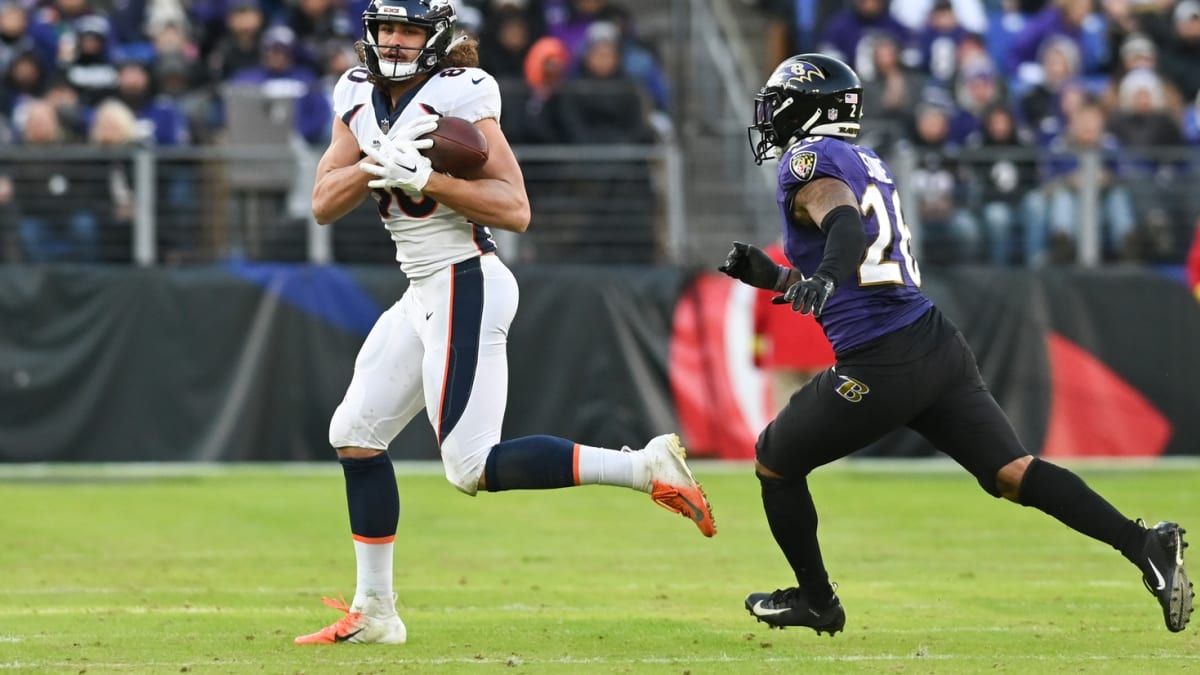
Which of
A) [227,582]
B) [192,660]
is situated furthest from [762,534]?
[192,660]

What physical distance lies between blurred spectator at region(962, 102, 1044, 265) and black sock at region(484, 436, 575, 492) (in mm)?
8326

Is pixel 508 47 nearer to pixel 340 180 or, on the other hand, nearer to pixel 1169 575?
pixel 340 180

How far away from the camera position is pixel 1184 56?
16781 mm

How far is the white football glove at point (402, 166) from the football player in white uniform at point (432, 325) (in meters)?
0.03

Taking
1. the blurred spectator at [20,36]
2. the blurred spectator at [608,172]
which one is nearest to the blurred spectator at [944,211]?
the blurred spectator at [608,172]

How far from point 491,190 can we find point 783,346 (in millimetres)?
7498

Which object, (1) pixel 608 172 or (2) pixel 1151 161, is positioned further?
(2) pixel 1151 161

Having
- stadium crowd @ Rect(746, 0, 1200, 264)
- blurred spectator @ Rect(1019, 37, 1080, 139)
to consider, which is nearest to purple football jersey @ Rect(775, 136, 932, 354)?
stadium crowd @ Rect(746, 0, 1200, 264)

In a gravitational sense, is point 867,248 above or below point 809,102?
below

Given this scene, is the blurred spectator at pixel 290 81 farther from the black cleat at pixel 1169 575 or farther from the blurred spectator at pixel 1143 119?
the black cleat at pixel 1169 575

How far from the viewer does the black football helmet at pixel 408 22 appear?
6.17 m

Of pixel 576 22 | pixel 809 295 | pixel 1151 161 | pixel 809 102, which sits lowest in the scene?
pixel 1151 161

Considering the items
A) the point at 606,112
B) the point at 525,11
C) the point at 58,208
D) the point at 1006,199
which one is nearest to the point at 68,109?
the point at 58,208

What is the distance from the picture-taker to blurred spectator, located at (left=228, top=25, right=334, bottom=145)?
13.9 m
